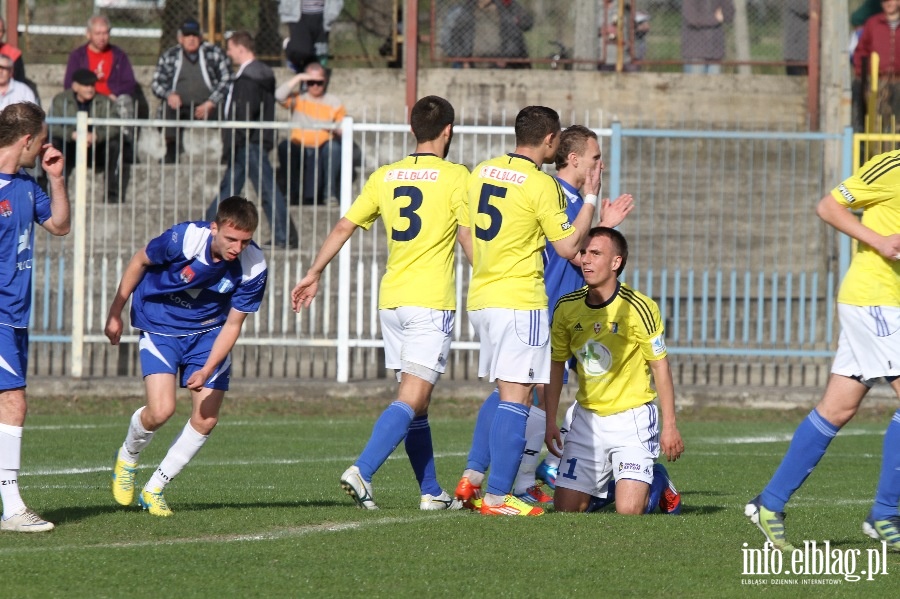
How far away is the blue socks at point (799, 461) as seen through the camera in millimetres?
6441

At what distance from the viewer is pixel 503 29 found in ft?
60.6

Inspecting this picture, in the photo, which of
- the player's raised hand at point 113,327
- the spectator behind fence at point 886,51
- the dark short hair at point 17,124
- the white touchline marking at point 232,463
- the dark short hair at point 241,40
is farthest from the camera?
the spectator behind fence at point 886,51

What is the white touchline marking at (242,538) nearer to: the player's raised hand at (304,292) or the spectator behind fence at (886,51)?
the player's raised hand at (304,292)

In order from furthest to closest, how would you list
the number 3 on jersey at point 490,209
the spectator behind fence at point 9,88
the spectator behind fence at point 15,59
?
the spectator behind fence at point 15,59 < the spectator behind fence at point 9,88 < the number 3 on jersey at point 490,209

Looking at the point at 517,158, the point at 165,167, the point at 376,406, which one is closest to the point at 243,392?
the point at 376,406

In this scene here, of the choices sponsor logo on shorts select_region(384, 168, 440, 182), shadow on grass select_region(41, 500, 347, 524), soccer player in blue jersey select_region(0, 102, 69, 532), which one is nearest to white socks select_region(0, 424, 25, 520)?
soccer player in blue jersey select_region(0, 102, 69, 532)

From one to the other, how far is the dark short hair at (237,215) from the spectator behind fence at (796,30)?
1255 cm

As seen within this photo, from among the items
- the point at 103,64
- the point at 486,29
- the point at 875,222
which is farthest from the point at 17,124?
the point at 486,29

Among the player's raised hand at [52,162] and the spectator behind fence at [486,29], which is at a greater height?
the spectator behind fence at [486,29]

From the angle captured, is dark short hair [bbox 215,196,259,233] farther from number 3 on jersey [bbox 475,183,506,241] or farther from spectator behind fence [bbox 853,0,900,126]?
spectator behind fence [bbox 853,0,900,126]

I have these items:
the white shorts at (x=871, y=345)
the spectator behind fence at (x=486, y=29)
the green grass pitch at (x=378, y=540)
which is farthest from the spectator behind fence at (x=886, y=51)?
the white shorts at (x=871, y=345)

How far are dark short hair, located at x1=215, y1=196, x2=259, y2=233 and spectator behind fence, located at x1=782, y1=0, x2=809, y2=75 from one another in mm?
12549

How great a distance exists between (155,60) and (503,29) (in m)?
5.27

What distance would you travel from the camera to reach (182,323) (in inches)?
308
